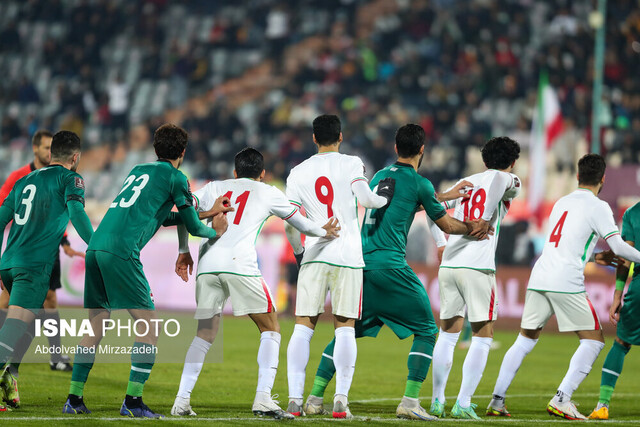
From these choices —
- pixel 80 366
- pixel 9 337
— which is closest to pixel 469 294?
pixel 80 366

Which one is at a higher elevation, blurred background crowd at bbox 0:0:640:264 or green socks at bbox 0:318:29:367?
blurred background crowd at bbox 0:0:640:264

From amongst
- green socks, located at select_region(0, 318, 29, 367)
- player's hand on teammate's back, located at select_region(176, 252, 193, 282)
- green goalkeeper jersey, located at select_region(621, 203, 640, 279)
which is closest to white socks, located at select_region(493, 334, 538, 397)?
green goalkeeper jersey, located at select_region(621, 203, 640, 279)

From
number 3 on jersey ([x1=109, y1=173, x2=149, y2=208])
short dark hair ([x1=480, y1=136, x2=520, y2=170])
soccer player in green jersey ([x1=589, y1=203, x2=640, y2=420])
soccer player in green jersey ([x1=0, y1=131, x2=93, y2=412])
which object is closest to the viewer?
number 3 on jersey ([x1=109, y1=173, x2=149, y2=208])

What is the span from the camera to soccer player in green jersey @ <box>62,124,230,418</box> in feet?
21.3

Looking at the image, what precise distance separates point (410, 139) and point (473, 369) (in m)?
1.87

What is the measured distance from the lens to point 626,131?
21312 mm

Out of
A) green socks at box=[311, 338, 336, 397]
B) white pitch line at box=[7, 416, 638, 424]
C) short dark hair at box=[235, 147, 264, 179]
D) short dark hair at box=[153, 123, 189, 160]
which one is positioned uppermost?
short dark hair at box=[153, 123, 189, 160]

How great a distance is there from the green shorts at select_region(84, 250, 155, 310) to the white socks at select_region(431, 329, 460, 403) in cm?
231

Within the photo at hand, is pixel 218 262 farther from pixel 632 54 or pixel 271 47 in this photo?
pixel 271 47

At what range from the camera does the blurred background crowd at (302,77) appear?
2334cm

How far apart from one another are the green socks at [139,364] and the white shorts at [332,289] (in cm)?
120

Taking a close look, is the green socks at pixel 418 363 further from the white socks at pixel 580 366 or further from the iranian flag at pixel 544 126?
the iranian flag at pixel 544 126

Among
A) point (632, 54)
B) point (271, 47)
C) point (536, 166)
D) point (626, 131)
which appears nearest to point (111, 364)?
point (536, 166)

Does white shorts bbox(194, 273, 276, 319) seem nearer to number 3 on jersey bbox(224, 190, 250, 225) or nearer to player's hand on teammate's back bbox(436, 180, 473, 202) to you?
number 3 on jersey bbox(224, 190, 250, 225)
